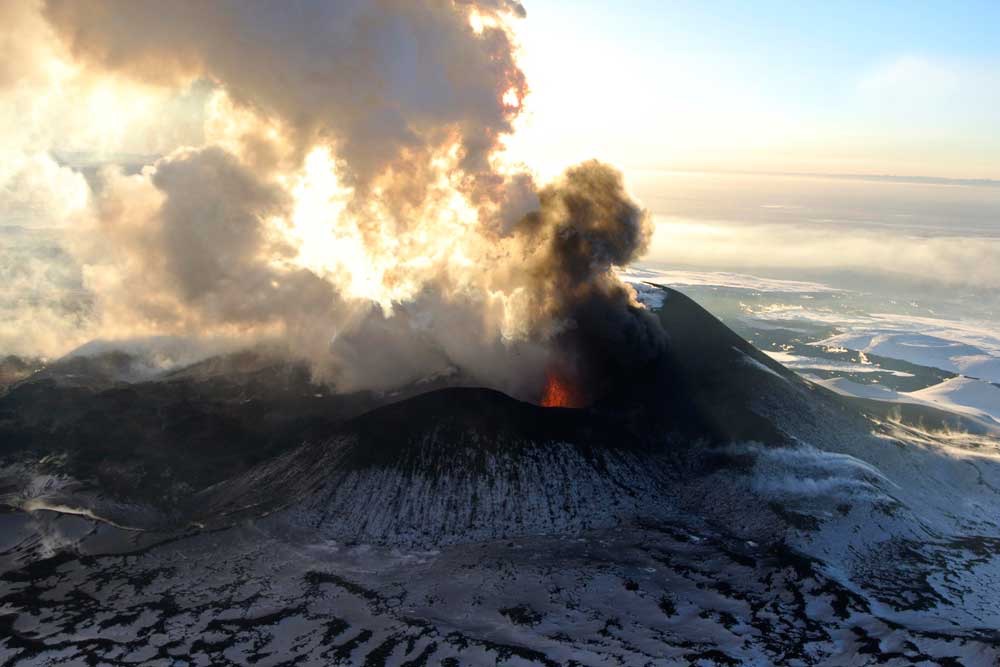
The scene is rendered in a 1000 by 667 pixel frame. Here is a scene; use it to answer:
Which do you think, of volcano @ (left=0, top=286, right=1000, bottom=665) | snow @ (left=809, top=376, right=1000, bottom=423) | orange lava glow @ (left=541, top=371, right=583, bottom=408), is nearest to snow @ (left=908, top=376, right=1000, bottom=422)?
snow @ (left=809, top=376, right=1000, bottom=423)

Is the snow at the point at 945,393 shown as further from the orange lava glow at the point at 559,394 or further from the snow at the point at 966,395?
the orange lava glow at the point at 559,394

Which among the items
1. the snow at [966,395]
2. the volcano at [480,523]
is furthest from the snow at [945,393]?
the volcano at [480,523]

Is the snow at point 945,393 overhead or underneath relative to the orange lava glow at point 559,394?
underneath

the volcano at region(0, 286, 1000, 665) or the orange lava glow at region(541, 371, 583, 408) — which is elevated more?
the orange lava glow at region(541, 371, 583, 408)

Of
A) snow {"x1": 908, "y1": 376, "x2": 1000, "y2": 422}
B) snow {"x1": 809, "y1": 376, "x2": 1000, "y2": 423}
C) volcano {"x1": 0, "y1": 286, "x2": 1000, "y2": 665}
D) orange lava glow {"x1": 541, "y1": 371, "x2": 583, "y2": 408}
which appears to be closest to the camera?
volcano {"x1": 0, "y1": 286, "x2": 1000, "y2": 665}

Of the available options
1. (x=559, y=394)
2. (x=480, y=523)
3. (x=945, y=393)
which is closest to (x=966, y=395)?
(x=945, y=393)

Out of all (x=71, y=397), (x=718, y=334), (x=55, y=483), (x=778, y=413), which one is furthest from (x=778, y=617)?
(x=71, y=397)

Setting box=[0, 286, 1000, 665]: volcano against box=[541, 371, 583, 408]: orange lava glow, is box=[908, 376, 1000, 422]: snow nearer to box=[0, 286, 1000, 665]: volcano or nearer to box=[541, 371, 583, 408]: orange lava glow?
box=[0, 286, 1000, 665]: volcano
